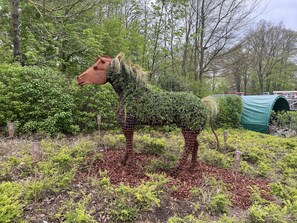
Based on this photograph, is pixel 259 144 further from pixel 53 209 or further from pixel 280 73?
pixel 280 73

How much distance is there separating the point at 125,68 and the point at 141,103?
53 centimetres

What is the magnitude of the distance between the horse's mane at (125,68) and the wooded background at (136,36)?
4.25m

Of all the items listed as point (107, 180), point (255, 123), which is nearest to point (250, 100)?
point (255, 123)

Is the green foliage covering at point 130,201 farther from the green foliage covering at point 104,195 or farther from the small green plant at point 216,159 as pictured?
the small green plant at point 216,159

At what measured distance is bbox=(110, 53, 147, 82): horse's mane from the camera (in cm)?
262

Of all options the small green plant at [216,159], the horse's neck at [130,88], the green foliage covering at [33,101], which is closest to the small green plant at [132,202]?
the horse's neck at [130,88]

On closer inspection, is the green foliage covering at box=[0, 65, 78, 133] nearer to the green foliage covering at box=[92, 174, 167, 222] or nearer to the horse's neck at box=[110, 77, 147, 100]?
the horse's neck at box=[110, 77, 147, 100]

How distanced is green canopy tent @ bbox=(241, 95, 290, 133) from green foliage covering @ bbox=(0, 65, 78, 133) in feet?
22.4

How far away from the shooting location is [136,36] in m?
8.84

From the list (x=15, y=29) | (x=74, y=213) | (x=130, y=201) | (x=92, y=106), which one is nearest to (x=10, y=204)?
(x=74, y=213)

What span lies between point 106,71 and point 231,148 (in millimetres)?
3269

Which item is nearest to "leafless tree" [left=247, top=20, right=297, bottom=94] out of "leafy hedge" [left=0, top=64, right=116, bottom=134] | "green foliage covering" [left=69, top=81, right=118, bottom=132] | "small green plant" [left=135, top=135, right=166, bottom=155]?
"green foliage covering" [left=69, top=81, right=118, bottom=132]

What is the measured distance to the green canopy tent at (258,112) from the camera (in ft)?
25.3

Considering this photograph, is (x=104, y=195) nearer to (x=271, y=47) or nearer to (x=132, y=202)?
(x=132, y=202)
